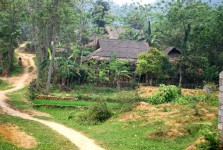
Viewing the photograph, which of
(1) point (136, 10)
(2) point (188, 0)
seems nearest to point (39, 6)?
(2) point (188, 0)

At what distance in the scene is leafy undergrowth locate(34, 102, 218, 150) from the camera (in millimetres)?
15508

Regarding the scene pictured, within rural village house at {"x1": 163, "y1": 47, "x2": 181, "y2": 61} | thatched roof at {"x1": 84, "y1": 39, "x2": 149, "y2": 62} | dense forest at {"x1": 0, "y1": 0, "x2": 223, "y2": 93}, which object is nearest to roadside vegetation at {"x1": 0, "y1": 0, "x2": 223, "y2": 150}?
dense forest at {"x1": 0, "y1": 0, "x2": 223, "y2": 93}

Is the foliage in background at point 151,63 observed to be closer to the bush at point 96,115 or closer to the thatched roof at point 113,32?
the bush at point 96,115

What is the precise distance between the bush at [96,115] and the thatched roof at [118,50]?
20.0 metres

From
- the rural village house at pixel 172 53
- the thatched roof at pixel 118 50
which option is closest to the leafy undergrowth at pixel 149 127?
the thatched roof at pixel 118 50

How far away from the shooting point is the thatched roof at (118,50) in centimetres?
4206

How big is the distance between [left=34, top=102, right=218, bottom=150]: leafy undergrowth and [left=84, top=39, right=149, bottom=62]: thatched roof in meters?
18.8

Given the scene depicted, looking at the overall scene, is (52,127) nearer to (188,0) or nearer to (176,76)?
(176,76)

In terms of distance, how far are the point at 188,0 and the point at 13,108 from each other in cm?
3901

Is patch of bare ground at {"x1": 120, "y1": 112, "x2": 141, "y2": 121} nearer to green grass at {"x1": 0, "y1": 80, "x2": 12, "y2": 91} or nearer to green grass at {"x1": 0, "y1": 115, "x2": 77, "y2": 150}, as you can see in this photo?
green grass at {"x1": 0, "y1": 115, "x2": 77, "y2": 150}

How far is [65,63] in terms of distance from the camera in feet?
118

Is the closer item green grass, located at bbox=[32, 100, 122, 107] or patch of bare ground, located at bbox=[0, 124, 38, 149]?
patch of bare ground, located at bbox=[0, 124, 38, 149]

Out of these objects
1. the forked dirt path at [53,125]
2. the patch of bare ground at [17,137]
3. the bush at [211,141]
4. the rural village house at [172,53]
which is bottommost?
the forked dirt path at [53,125]

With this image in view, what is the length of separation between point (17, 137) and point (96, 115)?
6.40 m
